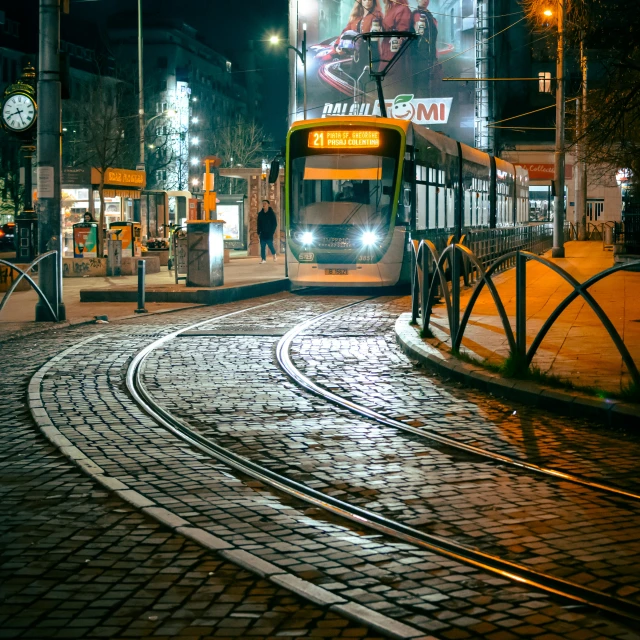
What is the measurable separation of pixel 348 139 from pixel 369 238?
6.73 ft

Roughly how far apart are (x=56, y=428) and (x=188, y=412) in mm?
1228

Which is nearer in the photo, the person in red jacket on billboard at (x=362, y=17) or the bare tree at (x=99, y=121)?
the bare tree at (x=99, y=121)

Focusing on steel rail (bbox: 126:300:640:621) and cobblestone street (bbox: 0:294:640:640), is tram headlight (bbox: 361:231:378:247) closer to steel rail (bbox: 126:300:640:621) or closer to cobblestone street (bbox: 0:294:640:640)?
cobblestone street (bbox: 0:294:640:640)

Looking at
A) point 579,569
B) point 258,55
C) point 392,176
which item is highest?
point 258,55

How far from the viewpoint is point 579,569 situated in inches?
193

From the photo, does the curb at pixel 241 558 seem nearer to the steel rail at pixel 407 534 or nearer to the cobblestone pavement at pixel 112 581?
the cobblestone pavement at pixel 112 581

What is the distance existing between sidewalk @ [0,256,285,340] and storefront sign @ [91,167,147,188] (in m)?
5.69

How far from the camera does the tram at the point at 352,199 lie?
74.8ft

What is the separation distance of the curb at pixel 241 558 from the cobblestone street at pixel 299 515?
0.01 metres

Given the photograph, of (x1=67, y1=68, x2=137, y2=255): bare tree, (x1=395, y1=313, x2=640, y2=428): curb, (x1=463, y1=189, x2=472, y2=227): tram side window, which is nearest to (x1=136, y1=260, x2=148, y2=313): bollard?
(x1=395, y1=313, x2=640, y2=428): curb

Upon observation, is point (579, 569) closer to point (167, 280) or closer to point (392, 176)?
point (392, 176)

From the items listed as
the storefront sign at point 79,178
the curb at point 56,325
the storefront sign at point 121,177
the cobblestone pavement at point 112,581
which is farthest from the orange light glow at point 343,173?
the cobblestone pavement at point 112,581

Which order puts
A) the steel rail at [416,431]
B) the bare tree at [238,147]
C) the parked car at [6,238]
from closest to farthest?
the steel rail at [416,431]
the parked car at [6,238]
the bare tree at [238,147]

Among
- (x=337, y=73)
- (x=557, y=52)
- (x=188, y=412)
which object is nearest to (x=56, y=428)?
(x=188, y=412)
